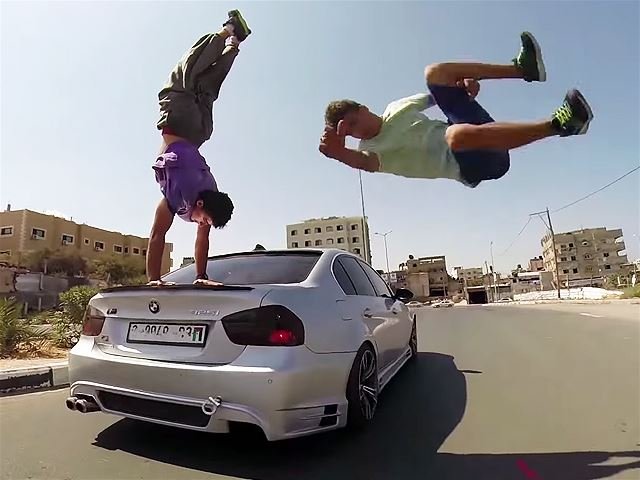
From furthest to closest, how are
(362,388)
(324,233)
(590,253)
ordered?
(590,253)
(324,233)
(362,388)

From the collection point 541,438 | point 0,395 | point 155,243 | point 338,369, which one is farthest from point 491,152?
point 0,395

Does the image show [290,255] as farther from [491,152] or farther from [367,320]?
[491,152]

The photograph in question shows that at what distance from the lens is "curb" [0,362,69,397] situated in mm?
4723

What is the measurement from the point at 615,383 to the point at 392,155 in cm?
365

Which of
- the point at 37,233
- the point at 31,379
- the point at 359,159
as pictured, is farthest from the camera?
the point at 37,233

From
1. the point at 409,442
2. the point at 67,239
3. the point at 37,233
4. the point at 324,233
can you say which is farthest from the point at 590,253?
the point at 409,442

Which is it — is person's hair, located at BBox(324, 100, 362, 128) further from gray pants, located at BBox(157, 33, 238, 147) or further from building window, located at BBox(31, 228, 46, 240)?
building window, located at BBox(31, 228, 46, 240)

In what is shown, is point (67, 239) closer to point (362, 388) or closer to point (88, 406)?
point (88, 406)

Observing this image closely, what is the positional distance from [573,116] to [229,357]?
84.3 inches

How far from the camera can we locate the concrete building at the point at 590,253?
95188 mm

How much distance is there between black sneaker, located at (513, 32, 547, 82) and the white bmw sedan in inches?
69.8

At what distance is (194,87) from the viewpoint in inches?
132

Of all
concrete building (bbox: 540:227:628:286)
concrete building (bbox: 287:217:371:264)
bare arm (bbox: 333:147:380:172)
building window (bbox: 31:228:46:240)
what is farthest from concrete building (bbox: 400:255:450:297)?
bare arm (bbox: 333:147:380:172)

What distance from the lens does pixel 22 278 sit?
36750 mm
